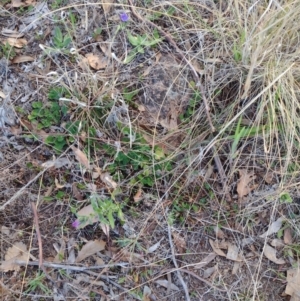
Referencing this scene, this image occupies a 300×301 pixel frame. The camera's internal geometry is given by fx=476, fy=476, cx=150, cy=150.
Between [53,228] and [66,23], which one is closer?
[53,228]

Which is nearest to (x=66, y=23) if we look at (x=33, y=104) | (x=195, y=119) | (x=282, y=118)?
(x=33, y=104)

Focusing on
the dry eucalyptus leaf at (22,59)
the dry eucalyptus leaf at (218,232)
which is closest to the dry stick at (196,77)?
the dry eucalyptus leaf at (218,232)

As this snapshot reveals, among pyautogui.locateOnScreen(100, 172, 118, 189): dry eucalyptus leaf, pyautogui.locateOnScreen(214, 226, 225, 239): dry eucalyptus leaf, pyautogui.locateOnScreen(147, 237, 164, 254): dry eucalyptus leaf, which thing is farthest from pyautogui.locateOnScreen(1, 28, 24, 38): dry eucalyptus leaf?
pyautogui.locateOnScreen(214, 226, 225, 239): dry eucalyptus leaf

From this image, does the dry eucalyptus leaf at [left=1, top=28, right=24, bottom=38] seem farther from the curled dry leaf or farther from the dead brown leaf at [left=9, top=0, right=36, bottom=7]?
the curled dry leaf

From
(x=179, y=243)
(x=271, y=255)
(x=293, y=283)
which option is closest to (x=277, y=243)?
(x=271, y=255)

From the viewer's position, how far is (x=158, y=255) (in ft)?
6.09

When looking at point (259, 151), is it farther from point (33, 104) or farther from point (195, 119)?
point (33, 104)

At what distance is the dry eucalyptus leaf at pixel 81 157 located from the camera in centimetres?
185

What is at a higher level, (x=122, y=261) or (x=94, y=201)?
(x=94, y=201)

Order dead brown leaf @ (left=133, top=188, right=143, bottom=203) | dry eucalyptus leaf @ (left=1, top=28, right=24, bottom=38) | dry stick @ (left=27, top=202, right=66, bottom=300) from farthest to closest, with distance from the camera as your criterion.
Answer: dry eucalyptus leaf @ (left=1, top=28, right=24, bottom=38)
dead brown leaf @ (left=133, top=188, right=143, bottom=203)
dry stick @ (left=27, top=202, right=66, bottom=300)

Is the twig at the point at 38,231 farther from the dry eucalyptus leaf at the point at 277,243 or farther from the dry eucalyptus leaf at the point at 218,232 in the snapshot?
the dry eucalyptus leaf at the point at 277,243

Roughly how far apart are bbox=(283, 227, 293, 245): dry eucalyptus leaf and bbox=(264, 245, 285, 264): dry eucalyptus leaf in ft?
0.22

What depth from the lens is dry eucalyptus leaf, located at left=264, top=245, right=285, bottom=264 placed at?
1925 millimetres

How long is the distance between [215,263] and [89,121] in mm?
755
